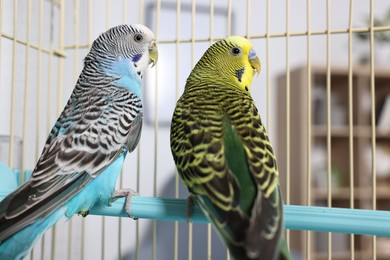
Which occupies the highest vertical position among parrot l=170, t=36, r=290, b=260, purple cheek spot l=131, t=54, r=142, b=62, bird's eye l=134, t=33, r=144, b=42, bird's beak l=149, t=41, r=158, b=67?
bird's eye l=134, t=33, r=144, b=42

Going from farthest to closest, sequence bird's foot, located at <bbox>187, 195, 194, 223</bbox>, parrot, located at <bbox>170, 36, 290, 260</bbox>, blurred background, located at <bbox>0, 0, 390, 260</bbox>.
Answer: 1. blurred background, located at <bbox>0, 0, 390, 260</bbox>
2. bird's foot, located at <bbox>187, 195, 194, 223</bbox>
3. parrot, located at <bbox>170, 36, 290, 260</bbox>

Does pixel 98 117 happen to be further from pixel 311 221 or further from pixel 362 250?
pixel 362 250

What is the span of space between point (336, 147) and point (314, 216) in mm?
1825

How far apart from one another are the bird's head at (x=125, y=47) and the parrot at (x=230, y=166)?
17 cm

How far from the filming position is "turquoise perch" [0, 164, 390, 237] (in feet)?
1.87

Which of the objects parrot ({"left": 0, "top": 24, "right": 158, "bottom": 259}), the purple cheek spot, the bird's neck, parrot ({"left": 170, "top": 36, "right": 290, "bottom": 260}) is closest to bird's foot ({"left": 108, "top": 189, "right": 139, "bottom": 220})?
parrot ({"left": 0, "top": 24, "right": 158, "bottom": 259})

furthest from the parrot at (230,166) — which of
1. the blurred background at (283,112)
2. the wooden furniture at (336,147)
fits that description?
the wooden furniture at (336,147)

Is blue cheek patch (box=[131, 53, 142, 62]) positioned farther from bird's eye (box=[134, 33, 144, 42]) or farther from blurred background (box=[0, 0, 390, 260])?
blurred background (box=[0, 0, 390, 260])

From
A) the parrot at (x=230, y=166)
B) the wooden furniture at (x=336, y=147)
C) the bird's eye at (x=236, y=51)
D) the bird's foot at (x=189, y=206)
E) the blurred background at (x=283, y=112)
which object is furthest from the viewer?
the wooden furniture at (x=336, y=147)

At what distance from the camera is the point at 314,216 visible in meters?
0.59

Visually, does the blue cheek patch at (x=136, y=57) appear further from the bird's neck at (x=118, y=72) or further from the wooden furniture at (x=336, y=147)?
the wooden furniture at (x=336, y=147)

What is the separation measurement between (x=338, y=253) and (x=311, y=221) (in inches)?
68.9

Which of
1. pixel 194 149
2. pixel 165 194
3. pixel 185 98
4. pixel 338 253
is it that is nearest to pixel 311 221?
pixel 194 149

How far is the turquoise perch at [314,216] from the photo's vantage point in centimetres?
57
